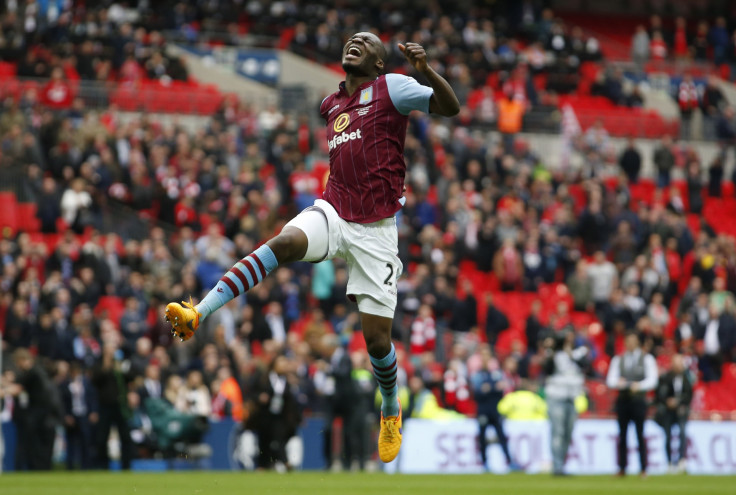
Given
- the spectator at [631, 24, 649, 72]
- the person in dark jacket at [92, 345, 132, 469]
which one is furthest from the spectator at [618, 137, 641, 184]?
the person in dark jacket at [92, 345, 132, 469]

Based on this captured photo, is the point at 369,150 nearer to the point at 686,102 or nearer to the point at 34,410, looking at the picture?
the point at 34,410

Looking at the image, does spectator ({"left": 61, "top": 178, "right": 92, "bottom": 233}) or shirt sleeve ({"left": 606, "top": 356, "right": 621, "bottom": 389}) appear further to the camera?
spectator ({"left": 61, "top": 178, "right": 92, "bottom": 233})

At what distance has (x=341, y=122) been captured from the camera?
990cm

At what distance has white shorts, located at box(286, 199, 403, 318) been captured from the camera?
9.66 metres

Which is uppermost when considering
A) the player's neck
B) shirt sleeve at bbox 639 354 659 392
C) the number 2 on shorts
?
the player's neck

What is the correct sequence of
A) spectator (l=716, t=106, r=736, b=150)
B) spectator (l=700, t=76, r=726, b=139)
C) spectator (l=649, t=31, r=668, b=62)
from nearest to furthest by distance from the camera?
spectator (l=716, t=106, r=736, b=150) < spectator (l=700, t=76, r=726, b=139) < spectator (l=649, t=31, r=668, b=62)

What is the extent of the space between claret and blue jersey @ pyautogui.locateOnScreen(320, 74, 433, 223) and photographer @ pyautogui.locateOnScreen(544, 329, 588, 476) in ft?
30.8

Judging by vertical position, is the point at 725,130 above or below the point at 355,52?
above

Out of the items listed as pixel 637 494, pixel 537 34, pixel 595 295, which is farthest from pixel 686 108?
pixel 637 494

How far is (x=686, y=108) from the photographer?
35125 millimetres

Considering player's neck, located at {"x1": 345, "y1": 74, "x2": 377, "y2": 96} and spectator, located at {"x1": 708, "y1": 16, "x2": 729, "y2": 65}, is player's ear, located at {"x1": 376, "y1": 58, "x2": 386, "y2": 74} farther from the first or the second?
spectator, located at {"x1": 708, "y1": 16, "x2": 729, "y2": 65}

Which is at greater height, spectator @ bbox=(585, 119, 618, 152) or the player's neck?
spectator @ bbox=(585, 119, 618, 152)

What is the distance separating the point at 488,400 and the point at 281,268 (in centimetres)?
512

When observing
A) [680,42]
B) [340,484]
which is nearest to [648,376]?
[340,484]
